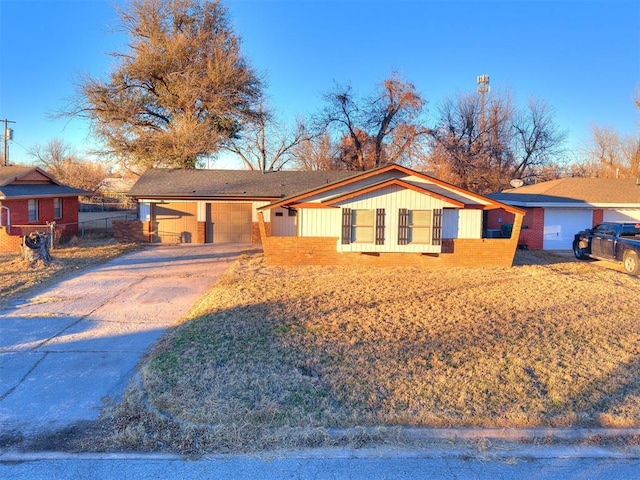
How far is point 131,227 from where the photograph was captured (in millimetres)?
20047

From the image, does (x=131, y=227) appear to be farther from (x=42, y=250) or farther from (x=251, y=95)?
(x=251, y=95)

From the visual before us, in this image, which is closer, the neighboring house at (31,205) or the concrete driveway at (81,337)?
the concrete driveway at (81,337)

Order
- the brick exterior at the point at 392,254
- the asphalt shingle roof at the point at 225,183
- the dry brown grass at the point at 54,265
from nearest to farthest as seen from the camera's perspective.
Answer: the dry brown grass at the point at 54,265 → the brick exterior at the point at 392,254 → the asphalt shingle roof at the point at 225,183

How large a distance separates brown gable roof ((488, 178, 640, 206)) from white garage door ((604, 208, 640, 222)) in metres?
0.46

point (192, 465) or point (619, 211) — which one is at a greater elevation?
point (619, 211)

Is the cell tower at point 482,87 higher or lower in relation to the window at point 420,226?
higher

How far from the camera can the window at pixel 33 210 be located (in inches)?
741

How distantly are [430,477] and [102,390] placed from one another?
3753mm

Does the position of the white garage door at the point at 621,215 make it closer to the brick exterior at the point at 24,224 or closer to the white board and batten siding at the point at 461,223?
the white board and batten siding at the point at 461,223

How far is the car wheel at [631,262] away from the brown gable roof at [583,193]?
5079 mm

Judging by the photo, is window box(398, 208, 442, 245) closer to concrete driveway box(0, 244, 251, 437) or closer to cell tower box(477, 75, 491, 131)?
concrete driveway box(0, 244, 251, 437)

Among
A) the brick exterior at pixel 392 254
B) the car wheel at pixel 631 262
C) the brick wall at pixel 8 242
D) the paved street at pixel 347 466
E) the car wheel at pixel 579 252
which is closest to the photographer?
the paved street at pixel 347 466

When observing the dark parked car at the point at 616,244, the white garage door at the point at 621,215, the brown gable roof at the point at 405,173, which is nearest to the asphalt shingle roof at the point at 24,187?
the brown gable roof at the point at 405,173

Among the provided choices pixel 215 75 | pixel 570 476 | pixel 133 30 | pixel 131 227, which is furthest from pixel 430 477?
pixel 133 30
